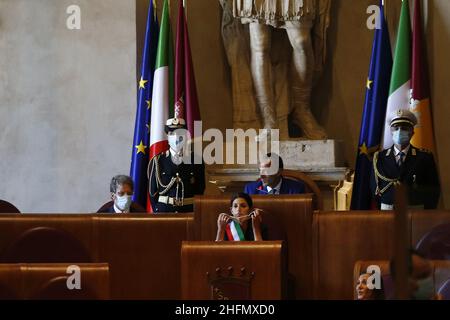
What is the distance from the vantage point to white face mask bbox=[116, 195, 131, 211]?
6.89 metres

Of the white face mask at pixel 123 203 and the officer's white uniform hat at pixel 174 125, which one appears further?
the officer's white uniform hat at pixel 174 125

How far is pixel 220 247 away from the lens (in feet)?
17.3

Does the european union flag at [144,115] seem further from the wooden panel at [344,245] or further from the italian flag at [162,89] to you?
the wooden panel at [344,245]

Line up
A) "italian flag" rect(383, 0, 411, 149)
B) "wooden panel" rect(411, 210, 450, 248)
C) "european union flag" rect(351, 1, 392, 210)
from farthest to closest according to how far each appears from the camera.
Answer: "italian flag" rect(383, 0, 411, 149), "european union flag" rect(351, 1, 392, 210), "wooden panel" rect(411, 210, 450, 248)

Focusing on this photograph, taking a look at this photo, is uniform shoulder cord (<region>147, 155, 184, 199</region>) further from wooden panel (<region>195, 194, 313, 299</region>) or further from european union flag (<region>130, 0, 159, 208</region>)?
wooden panel (<region>195, 194, 313, 299</region>)

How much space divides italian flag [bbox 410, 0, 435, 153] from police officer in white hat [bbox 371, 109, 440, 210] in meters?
1.10

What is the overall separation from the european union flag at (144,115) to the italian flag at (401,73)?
1.77 m

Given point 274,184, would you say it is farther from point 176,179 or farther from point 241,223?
point 241,223

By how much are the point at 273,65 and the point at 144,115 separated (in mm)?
1263

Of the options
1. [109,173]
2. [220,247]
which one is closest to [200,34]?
[109,173]

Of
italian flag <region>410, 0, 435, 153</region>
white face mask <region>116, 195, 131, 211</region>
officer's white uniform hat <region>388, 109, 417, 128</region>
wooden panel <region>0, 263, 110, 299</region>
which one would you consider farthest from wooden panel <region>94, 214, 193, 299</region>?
italian flag <region>410, 0, 435, 153</region>

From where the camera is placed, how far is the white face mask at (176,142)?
7.18 m

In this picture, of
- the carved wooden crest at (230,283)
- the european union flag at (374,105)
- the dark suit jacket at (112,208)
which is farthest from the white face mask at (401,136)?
the carved wooden crest at (230,283)
